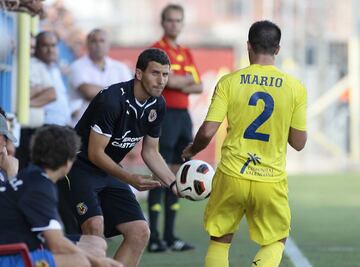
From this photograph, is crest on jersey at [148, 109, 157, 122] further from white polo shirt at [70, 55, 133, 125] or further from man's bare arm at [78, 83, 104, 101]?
white polo shirt at [70, 55, 133, 125]

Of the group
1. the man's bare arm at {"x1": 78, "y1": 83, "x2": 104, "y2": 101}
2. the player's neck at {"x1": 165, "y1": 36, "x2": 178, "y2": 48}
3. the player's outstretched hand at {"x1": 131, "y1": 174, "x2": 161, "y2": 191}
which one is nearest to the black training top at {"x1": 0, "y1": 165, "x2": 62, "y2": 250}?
the player's outstretched hand at {"x1": 131, "y1": 174, "x2": 161, "y2": 191}

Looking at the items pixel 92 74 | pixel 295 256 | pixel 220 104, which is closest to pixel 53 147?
pixel 220 104

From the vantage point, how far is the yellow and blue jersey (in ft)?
25.2

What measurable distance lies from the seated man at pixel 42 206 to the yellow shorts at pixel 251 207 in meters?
1.77

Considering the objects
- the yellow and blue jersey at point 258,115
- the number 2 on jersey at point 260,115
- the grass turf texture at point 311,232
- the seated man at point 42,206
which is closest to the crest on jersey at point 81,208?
the yellow and blue jersey at point 258,115

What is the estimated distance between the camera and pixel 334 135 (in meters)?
26.0

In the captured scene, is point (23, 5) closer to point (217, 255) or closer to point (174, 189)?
point (174, 189)

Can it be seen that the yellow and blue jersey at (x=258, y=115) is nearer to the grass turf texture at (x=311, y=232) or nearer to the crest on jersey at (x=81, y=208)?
the crest on jersey at (x=81, y=208)

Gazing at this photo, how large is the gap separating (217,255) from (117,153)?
1.06 m

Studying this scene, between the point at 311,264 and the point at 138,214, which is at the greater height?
the point at 138,214

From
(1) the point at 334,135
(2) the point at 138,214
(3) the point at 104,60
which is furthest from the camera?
(1) the point at 334,135

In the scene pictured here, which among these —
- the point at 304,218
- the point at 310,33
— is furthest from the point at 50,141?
the point at 310,33

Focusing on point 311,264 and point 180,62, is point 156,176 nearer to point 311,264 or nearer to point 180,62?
point 311,264

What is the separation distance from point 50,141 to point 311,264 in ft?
14.4
